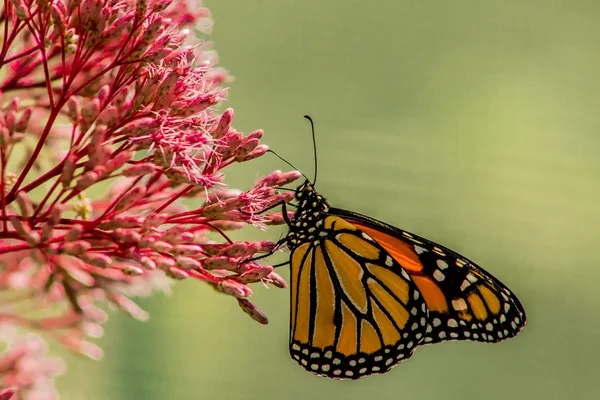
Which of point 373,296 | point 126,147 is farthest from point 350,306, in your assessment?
point 126,147

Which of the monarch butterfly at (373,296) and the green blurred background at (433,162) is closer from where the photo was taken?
the monarch butterfly at (373,296)

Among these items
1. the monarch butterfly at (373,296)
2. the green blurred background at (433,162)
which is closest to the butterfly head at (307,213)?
the monarch butterfly at (373,296)

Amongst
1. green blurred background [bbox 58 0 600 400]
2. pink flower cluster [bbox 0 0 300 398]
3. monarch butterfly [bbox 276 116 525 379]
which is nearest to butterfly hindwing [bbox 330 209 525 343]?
monarch butterfly [bbox 276 116 525 379]

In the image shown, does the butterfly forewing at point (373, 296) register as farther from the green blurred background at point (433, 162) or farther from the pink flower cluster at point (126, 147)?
the green blurred background at point (433, 162)

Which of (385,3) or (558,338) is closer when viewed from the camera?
(385,3)

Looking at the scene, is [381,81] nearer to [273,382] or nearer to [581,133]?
[581,133]

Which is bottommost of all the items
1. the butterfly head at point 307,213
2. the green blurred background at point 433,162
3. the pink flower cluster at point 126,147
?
the pink flower cluster at point 126,147

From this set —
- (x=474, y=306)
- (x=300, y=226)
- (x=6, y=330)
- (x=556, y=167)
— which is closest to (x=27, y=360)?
Answer: (x=6, y=330)
